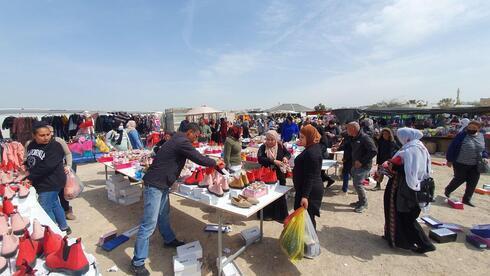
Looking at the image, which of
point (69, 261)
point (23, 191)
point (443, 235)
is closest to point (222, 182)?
point (69, 261)

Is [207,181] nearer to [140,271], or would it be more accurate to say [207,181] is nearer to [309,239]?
[140,271]

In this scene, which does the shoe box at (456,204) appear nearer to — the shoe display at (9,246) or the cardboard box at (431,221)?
the cardboard box at (431,221)

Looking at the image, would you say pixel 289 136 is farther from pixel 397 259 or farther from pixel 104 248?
pixel 104 248

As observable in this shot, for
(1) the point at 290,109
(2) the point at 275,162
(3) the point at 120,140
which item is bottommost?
(2) the point at 275,162

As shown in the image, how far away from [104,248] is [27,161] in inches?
57.5

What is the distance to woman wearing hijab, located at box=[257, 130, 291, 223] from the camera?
387 cm

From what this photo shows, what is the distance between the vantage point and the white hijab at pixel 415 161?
2.87m

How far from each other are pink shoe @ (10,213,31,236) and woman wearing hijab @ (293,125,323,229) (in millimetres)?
2635

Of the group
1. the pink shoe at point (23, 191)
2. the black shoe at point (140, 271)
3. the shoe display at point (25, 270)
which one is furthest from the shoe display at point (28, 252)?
the pink shoe at point (23, 191)

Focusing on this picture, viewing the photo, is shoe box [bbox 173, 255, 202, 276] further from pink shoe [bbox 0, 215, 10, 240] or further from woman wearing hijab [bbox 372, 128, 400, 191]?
woman wearing hijab [bbox 372, 128, 400, 191]

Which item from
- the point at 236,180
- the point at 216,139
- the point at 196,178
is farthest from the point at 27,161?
the point at 216,139

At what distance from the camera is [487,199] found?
5078 mm

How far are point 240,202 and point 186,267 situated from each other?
888 millimetres

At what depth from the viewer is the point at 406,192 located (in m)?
2.96
